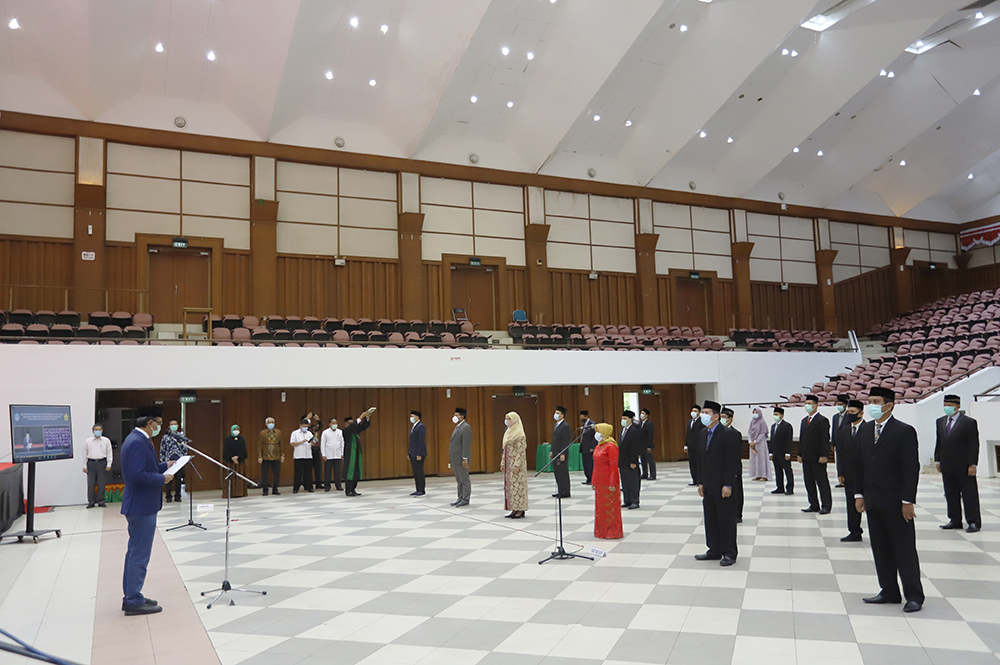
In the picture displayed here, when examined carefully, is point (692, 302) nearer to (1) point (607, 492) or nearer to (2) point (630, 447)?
(2) point (630, 447)

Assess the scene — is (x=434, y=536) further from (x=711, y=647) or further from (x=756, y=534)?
(x=711, y=647)

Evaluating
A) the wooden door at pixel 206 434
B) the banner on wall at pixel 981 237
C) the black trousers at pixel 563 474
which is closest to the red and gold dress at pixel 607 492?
the black trousers at pixel 563 474

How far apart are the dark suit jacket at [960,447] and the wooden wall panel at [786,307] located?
53.9 ft

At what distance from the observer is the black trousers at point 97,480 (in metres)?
12.2

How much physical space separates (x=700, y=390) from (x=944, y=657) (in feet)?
54.2

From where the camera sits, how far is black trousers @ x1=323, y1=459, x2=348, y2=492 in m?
14.1

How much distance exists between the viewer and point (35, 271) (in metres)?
16.1

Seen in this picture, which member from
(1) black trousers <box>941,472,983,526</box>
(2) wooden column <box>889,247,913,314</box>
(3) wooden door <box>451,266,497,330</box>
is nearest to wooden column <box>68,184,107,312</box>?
(3) wooden door <box>451,266,497,330</box>

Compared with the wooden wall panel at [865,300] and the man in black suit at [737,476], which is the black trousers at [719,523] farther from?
the wooden wall panel at [865,300]

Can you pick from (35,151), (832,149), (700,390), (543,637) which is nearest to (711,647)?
(543,637)

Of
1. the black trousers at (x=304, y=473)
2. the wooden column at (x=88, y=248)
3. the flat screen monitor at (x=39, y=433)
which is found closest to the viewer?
the flat screen monitor at (x=39, y=433)

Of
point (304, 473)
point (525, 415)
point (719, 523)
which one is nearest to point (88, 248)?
point (304, 473)

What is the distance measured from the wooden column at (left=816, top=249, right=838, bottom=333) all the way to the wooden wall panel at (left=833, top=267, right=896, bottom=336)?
64 cm

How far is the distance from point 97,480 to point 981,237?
30.6 metres
